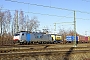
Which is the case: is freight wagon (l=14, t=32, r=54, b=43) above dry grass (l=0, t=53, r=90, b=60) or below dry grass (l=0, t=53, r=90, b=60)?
above

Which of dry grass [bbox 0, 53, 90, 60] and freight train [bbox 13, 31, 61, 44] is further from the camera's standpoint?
Answer: freight train [bbox 13, 31, 61, 44]

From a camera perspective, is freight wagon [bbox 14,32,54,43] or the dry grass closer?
the dry grass

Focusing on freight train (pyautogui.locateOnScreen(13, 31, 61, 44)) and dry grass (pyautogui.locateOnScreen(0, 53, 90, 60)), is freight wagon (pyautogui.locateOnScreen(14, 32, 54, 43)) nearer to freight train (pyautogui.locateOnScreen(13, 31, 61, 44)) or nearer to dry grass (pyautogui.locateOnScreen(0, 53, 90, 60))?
freight train (pyautogui.locateOnScreen(13, 31, 61, 44))

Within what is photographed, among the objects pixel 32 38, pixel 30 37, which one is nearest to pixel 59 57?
pixel 30 37

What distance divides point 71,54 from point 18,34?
22903 mm

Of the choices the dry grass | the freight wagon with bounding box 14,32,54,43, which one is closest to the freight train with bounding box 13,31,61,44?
the freight wagon with bounding box 14,32,54,43

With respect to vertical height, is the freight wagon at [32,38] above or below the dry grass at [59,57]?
above

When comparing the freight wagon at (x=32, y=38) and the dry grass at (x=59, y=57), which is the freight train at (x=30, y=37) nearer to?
the freight wagon at (x=32, y=38)

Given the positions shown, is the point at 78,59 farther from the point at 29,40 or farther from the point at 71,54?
the point at 29,40

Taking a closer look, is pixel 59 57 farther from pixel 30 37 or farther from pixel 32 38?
pixel 32 38

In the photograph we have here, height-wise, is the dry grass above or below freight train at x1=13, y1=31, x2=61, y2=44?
below

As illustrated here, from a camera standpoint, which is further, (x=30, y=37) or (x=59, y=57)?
(x=30, y=37)

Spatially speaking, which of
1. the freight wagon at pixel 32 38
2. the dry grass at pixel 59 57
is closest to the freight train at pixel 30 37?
the freight wagon at pixel 32 38

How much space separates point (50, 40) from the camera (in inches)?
1848
